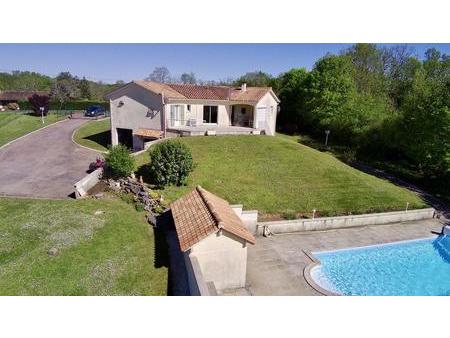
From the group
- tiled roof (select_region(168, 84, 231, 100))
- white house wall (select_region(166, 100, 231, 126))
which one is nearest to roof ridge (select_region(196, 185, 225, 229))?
white house wall (select_region(166, 100, 231, 126))

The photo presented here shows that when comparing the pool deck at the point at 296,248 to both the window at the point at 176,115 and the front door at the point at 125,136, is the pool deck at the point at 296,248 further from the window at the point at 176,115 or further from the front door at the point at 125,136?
the front door at the point at 125,136

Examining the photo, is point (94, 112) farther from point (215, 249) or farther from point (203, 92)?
point (215, 249)

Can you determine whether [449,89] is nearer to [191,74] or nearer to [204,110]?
[204,110]

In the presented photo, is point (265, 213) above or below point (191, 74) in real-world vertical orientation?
below

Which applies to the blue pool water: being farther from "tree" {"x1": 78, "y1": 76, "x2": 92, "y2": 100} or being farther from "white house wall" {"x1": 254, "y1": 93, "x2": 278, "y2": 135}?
"tree" {"x1": 78, "y1": 76, "x2": 92, "y2": 100}

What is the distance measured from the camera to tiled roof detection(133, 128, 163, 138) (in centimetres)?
3488

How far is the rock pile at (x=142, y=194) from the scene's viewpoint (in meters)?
21.6

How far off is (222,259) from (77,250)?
278 inches

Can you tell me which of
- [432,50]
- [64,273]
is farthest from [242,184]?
[432,50]

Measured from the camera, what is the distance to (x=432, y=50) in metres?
64.2

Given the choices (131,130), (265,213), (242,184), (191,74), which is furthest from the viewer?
(191,74)

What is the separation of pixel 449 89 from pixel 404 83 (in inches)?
1066

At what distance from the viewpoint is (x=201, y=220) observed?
15797mm
